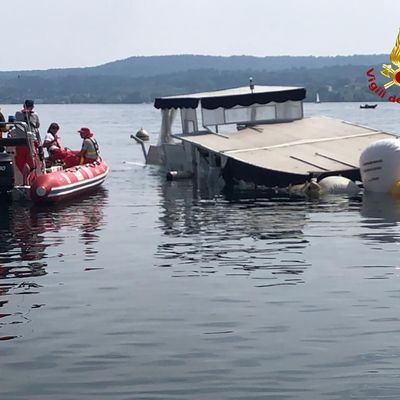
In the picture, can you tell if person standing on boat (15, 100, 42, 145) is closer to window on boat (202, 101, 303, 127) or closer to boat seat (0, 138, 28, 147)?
boat seat (0, 138, 28, 147)

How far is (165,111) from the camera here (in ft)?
153

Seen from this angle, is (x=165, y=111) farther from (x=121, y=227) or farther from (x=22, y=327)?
(x=22, y=327)

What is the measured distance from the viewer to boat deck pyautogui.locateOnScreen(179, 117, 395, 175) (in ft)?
117

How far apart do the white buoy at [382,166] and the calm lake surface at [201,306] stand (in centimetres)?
371

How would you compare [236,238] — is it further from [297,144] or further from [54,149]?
[54,149]

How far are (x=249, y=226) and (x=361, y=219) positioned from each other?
3251 mm

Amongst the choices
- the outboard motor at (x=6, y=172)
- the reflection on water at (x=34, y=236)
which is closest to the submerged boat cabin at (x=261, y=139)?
the reflection on water at (x=34, y=236)

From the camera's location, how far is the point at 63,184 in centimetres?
3216

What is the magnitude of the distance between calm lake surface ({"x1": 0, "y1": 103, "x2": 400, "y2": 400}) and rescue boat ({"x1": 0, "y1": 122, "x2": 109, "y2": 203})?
2.12m

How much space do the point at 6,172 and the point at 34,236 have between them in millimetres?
6243

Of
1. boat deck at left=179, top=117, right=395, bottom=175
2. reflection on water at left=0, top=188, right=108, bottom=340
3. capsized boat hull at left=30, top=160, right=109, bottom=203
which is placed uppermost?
boat deck at left=179, top=117, right=395, bottom=175

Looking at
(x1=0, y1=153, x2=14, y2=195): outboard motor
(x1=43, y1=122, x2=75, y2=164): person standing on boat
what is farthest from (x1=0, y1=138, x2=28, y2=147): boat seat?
(x1=43, y1=122, x2=75, y2=164): person standing on boat

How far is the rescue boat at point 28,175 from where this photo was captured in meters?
31.3

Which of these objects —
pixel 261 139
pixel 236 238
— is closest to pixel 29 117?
pixel 261 139
